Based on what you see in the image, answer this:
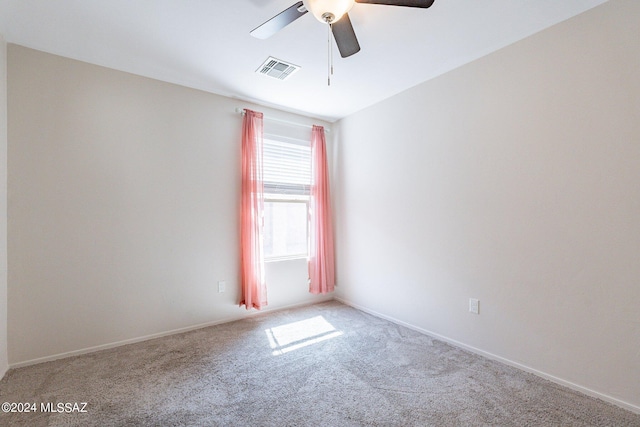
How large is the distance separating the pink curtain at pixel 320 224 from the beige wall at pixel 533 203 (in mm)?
937

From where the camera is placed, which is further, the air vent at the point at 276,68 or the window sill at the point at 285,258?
the window sill at the point at 285,258

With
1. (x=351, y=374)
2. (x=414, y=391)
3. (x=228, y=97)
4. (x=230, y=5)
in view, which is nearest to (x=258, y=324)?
(x=351, y=374)

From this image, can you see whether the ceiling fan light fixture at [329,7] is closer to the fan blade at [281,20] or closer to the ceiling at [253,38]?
the fan blade at [281,20]

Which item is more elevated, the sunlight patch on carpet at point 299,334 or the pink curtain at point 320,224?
the pink curtain at point 320,224

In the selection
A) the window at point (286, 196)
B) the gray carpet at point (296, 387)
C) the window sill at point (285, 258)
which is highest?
the window at point (286, 196)

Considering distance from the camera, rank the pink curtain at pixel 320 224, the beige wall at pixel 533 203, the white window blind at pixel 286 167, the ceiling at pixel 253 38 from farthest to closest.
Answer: the pink curtain at pixel 320 224
the white window blind at pixel 286 167
the ceiling at pixel 253 38
the beige wall at pixel 533 203

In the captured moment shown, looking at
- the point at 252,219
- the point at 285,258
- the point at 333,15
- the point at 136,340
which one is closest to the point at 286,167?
the point at 252,219

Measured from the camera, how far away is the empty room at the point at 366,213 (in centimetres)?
175

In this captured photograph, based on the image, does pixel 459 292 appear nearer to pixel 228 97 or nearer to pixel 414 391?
pixel 414 391

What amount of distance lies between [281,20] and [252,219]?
6.66 ft

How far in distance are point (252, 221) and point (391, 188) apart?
5.37 feet

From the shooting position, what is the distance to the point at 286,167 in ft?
11.9

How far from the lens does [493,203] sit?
231 centimetres

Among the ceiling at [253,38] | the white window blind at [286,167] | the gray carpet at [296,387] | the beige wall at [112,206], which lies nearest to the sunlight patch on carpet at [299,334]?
the gray carpet at [296,387]
